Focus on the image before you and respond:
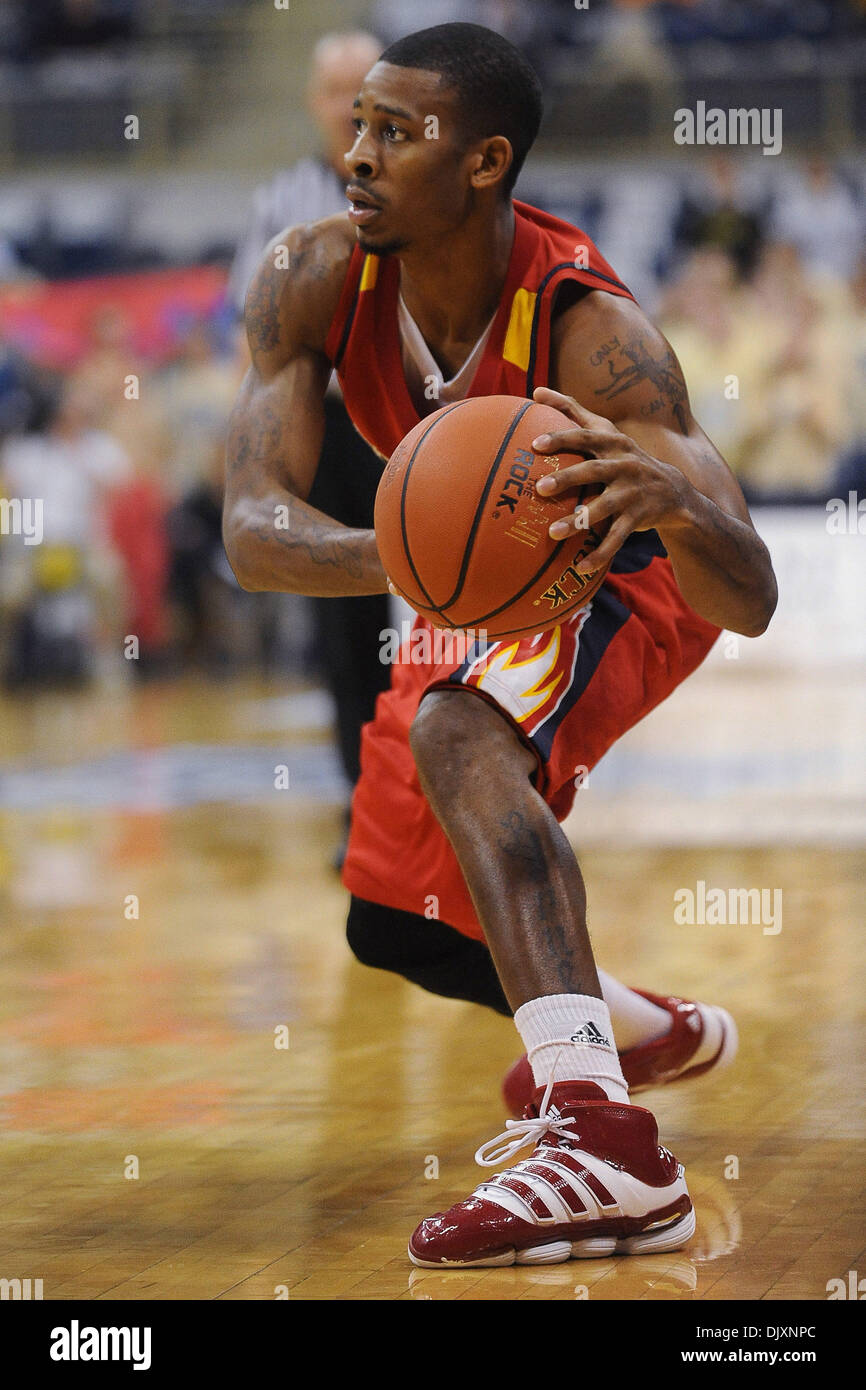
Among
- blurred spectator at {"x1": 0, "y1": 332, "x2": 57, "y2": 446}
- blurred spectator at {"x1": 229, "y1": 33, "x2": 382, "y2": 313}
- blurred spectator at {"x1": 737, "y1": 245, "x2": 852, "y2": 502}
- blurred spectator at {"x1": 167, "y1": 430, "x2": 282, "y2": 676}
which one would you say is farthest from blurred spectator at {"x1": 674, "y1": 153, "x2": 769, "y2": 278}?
blurred spectator at {"x1": 229, "y1": 33, "x2": 382, "y2": 313}

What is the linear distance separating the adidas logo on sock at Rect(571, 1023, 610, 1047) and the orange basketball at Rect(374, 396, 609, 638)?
517mm

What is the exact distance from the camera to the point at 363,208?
2748mm

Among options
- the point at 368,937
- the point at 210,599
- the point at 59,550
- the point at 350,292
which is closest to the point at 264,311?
the point at 350,292

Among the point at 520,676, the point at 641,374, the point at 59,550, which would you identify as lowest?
the point at 59,550

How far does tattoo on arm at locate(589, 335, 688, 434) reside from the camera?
267cm

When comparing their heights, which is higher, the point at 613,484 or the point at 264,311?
the point at 264,311

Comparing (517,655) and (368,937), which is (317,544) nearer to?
(517,655)

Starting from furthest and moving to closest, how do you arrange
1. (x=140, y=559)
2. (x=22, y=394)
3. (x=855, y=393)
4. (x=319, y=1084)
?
(x=22, y=394), (x=140, y=559), (x=855, y=393), (x=319, y=1084)

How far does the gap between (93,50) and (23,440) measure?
394 centimetres

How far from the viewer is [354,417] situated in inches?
121

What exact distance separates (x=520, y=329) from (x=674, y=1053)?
3.85ft

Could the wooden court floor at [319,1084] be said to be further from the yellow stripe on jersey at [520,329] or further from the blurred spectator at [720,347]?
the blurred spectator at [720,347]
